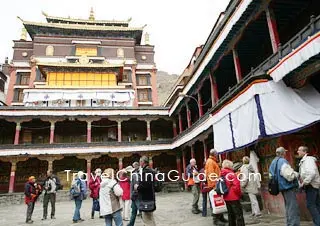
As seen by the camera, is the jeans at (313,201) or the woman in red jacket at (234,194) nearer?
the jeans at (313,201)

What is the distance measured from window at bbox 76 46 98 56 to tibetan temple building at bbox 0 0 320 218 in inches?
4.9

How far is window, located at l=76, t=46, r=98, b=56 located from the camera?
3297 cm

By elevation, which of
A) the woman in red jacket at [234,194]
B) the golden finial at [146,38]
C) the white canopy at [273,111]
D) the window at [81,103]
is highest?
the golden finial at [146,38]

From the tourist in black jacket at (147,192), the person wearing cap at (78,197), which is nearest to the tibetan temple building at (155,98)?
the tourist in black jacket at (147,192)

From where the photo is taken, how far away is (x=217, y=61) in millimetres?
13859

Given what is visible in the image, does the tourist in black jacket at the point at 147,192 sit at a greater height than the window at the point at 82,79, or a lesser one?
lesser

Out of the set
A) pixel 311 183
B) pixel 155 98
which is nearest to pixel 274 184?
pixel 311 183

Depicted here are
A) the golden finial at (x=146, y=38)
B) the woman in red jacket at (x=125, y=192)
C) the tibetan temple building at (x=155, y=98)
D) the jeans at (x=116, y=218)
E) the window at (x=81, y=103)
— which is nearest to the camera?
the jeans at (x=116, y=218)

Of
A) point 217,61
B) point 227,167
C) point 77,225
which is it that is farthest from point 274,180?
point 217,61

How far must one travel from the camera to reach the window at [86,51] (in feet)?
108

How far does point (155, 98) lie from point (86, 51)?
1058cm

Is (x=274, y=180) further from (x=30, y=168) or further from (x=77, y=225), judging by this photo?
(x=30, y=168)

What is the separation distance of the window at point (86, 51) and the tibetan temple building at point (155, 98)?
0.13 metres

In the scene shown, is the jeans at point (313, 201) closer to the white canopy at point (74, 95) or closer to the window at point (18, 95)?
the white canopy at point (74, 95)
